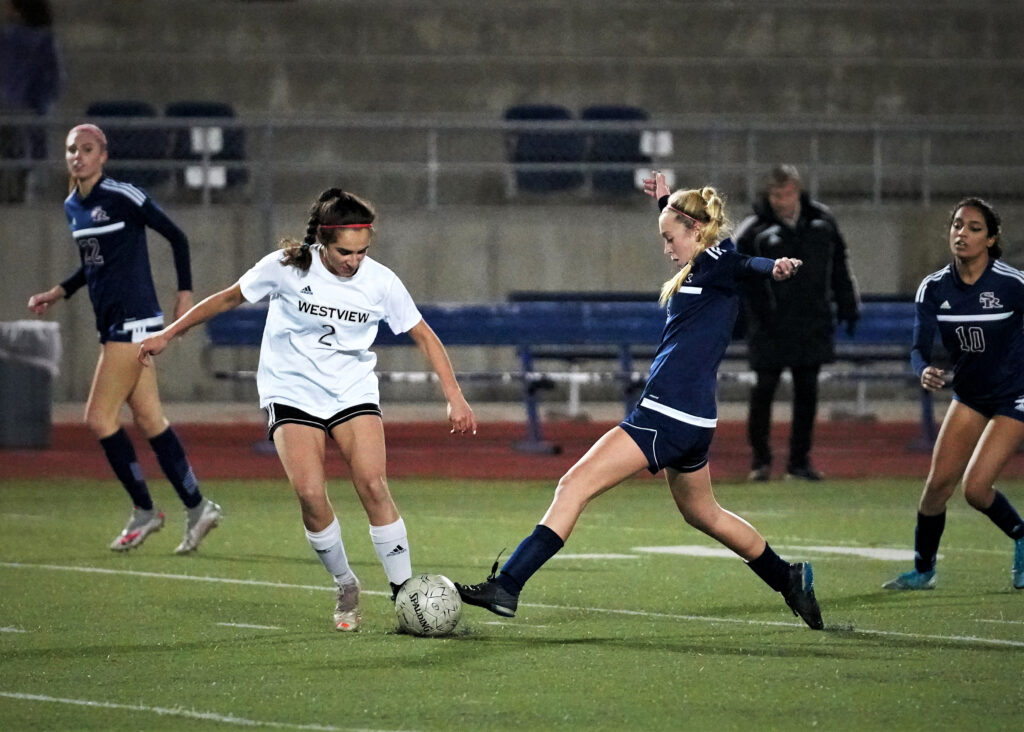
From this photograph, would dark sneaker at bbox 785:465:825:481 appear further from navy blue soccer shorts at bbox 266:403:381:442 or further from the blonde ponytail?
navy blue soccer shorts at bbox 266:403:381:442

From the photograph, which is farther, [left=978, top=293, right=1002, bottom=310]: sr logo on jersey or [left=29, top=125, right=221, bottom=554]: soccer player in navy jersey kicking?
[left=29, top=125, right=221, bottom=554]: soccer player in navy jersey kicking

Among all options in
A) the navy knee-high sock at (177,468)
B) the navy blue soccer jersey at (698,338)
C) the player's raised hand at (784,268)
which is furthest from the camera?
the navy knee-high sock at (177,468)

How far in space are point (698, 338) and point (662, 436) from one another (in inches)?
17.3

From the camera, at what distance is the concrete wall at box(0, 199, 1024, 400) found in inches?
838

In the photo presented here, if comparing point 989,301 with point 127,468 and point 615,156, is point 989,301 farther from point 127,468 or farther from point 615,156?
point 615,156

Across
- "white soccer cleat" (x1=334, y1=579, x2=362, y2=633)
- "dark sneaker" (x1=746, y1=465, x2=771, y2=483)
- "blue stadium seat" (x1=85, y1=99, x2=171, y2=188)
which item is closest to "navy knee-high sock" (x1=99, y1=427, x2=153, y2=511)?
"white soccer cleat" (x1=334, y1=579, x2=362, y2=633)

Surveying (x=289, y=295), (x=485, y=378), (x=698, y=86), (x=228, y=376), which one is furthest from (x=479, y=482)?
Result: (x=698, y=86)

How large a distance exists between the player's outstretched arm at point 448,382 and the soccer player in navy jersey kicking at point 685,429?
18.8 inches

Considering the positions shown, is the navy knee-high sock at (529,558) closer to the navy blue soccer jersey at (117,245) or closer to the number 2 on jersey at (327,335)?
the number 2 on jersey at (327,335)

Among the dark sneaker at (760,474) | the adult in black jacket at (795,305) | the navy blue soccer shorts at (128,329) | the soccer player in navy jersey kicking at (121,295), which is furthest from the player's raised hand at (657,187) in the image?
the dark sneaker at (760,474)

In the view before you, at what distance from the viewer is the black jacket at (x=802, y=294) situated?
48.9 ft

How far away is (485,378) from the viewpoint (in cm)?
1734

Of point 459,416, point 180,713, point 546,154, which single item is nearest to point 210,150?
point 546,154

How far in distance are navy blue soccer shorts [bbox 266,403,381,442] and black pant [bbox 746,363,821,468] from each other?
7535 mm
